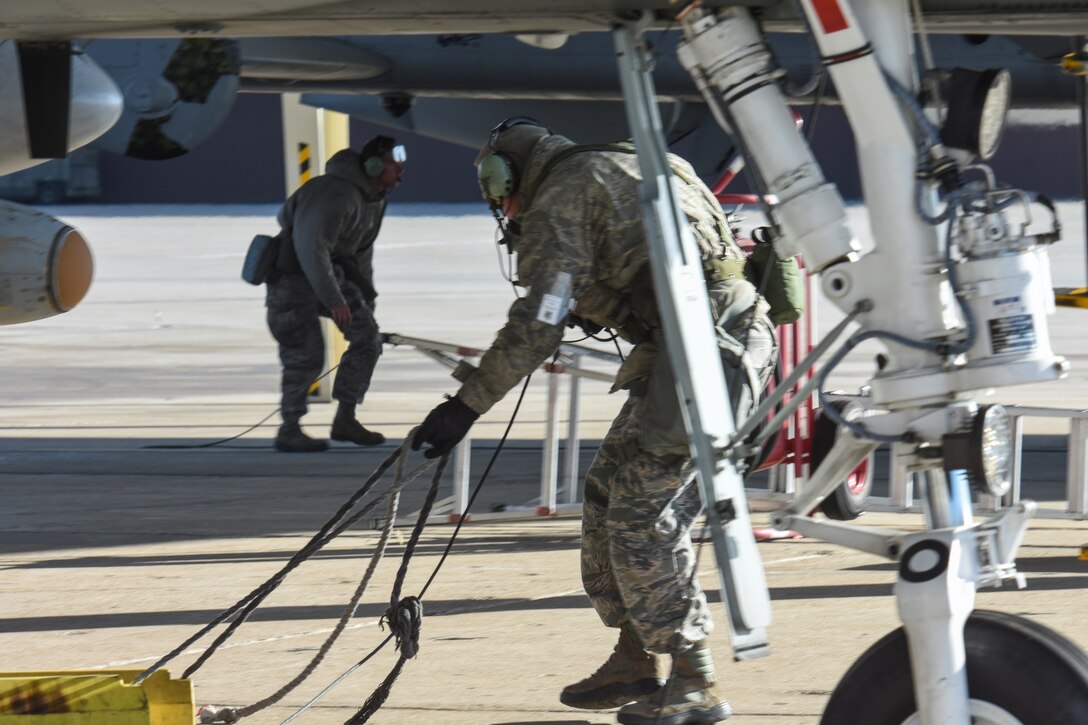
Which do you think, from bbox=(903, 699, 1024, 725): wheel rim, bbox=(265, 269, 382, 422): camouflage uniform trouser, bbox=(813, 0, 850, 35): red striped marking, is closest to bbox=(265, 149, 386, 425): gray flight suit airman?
bbox=(265, 269, 382, 422): camouflage uniform trouser

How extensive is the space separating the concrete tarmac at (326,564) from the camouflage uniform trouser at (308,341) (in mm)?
464

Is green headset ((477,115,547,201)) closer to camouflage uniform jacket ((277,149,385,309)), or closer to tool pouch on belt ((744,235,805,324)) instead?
tool pouch on belt ((744,235,805,324))

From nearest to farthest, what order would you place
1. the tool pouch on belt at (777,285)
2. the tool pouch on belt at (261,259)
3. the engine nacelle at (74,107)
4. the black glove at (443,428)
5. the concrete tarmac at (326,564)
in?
the black glove at (443,428)
the tool pouch on belt at (777,285)
the concrete tarmac at (326,564)
the engine nacelle at (74,107)
the tool pouch on belt at (261,259)

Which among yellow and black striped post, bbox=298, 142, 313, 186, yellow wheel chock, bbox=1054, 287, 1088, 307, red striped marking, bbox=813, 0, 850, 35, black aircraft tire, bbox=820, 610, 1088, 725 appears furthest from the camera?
yellow and black striped post, bbox=298, 142, 313, 186

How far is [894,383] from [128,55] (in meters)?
6.04

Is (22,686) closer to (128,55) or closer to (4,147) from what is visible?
(4,147)

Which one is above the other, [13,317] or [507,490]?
[13,317]

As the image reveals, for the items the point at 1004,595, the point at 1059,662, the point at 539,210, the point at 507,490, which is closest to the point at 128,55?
the point at 507,490

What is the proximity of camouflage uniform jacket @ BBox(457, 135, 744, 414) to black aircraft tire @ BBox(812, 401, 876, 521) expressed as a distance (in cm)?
54

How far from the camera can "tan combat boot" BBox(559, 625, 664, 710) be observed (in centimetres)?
462

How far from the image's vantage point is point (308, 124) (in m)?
13.2

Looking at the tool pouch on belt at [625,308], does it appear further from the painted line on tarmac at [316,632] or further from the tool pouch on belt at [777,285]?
the painted line on tarmac at [316,632]

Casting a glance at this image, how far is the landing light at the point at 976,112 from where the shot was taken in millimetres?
3225

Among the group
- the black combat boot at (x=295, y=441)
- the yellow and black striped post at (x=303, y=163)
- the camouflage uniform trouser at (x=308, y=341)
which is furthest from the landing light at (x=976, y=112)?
the yellow and black striped post at (x=303, y=163)
